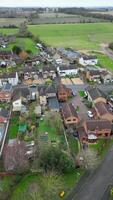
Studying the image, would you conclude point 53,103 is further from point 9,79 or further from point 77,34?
point 77,34

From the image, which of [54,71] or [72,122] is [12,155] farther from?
[54,71]

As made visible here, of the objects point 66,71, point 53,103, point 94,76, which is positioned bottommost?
point 53,103

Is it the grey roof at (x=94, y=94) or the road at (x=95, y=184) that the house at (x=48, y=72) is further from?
the road at (x=95, y=184)

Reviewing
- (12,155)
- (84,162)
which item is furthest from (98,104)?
(12,155)

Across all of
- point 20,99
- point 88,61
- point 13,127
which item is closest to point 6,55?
point 88,61

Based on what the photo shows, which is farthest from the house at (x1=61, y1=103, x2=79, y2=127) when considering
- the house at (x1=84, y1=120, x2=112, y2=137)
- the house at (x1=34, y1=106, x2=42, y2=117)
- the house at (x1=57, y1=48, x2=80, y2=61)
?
the house at (x1=57, y1=48, x2=80, y2=61)

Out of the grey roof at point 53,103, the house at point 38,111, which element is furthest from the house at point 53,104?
the house at point 38,111
